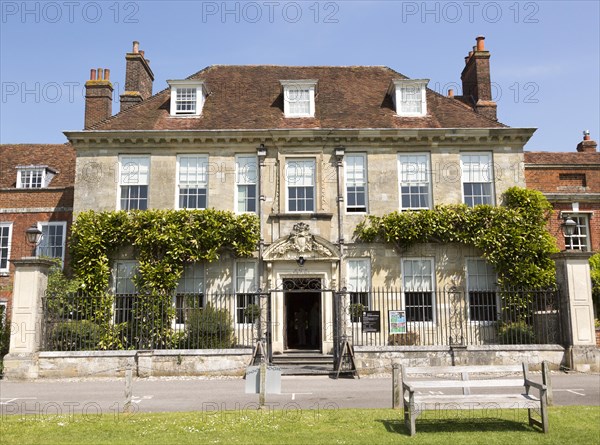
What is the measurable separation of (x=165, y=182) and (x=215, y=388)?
363 inches

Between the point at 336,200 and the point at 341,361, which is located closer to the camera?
the point at 341,361

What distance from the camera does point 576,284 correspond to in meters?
15.6

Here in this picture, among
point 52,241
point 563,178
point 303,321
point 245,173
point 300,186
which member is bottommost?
point 303,321

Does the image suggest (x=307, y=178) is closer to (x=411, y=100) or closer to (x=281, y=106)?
(x=281, y=106)

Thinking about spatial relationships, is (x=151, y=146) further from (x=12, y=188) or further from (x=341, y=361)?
(x=341, y=361)

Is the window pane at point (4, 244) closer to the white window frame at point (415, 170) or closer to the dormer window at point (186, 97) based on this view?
the dormer window at point (186, 97)

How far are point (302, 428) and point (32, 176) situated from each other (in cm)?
2117

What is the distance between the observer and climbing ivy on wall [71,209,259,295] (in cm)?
1917

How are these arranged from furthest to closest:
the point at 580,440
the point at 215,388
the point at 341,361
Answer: the point at 341,361 → the point at 215,388 → the point at 580,440

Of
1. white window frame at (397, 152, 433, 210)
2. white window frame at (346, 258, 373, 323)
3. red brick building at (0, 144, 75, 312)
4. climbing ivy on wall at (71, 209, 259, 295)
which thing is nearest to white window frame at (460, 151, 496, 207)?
white window frame at (397, 152, 433, 210)

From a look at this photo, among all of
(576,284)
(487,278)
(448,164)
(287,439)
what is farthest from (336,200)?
(287,439)

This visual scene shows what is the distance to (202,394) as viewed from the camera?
12.5 metres

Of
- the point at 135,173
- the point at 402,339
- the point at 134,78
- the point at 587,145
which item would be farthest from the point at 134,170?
the point at 587,145

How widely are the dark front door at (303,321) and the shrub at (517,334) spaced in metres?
6.65
